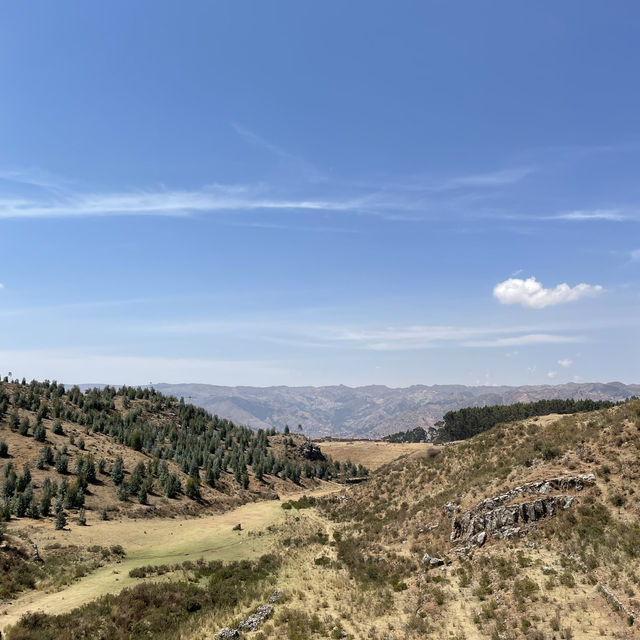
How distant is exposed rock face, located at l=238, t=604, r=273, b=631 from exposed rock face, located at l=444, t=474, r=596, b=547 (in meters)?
17.0

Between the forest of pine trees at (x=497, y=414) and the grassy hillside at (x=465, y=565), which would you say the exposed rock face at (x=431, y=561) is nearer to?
the grassy hillside at (x=465, y=565)

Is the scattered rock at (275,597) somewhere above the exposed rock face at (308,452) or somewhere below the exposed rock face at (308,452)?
above

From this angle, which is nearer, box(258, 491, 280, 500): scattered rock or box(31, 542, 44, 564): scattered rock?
box(31, 542, 44, 564): scattered rock

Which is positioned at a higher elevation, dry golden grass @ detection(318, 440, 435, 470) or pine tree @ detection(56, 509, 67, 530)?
pine tree @ detection(56, 509, 67, 530)

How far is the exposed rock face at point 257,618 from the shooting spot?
901 inches

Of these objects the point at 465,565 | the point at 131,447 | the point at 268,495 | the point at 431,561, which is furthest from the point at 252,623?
the point at 131,447

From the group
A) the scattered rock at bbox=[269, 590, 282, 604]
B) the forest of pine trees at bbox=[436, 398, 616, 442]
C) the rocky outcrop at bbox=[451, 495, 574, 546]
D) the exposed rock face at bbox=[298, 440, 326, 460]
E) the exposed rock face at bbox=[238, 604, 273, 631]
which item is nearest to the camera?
the exposed rock face at bbox=[238, 604, 273, 631]

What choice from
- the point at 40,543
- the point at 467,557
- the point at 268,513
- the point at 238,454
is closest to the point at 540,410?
the point at 238,454

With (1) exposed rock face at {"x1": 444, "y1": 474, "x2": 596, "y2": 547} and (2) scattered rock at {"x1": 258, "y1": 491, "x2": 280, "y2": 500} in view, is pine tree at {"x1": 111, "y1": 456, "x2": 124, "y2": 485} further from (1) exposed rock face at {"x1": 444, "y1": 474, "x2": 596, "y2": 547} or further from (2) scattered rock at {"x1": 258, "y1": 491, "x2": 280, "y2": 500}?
(1) exposed rock face at {"x1": 444, "y1": 474, "x2": 596, "y2": 547}

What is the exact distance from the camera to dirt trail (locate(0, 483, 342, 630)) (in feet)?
87.8

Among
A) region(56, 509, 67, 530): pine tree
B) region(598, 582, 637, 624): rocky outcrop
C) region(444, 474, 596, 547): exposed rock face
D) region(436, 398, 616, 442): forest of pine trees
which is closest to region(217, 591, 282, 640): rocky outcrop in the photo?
region(444, 474, 596, 547): exposed rock face

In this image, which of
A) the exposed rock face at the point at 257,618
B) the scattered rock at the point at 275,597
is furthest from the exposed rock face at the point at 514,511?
the exposed rock face at the point at 257,618

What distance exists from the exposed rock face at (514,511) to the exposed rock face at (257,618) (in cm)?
1704

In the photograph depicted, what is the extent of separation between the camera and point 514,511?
31.2 meters
